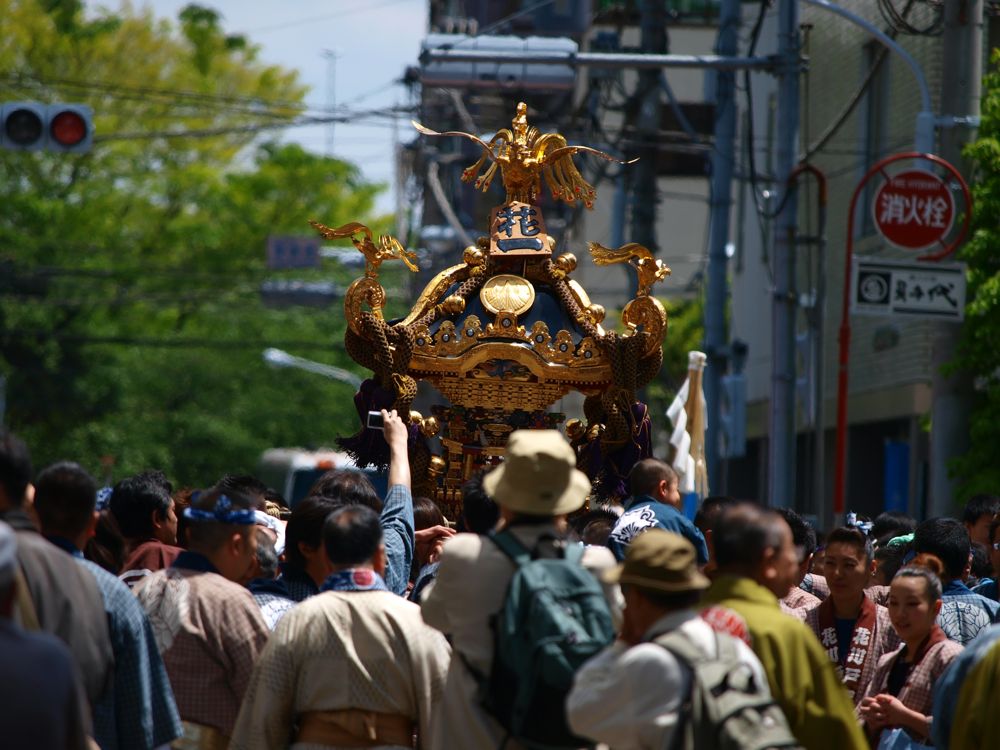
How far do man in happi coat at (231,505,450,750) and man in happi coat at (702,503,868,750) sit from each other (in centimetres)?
122

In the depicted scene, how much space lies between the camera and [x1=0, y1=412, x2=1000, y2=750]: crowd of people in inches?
198

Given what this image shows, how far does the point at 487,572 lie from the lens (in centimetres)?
576

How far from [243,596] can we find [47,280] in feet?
107

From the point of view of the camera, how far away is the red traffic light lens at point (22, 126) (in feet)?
49.4

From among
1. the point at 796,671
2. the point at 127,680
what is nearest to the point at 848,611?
the point at 796,671

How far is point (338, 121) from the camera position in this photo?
21562 millimetres

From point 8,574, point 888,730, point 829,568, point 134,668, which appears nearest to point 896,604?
point 888,730

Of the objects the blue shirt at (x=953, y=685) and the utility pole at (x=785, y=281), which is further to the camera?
the utility pole at (x=785, y=281)

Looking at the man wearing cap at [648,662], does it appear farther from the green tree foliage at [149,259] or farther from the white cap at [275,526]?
the green tree foliage at [149,259]

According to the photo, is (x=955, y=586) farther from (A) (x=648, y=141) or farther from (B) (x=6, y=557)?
(A) (x=648, y=141)

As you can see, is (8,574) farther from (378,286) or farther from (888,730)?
(378,286)

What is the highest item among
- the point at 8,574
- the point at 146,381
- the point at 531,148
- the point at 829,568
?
the point at 531,148

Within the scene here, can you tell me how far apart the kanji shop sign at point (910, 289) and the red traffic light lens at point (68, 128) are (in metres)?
6.74

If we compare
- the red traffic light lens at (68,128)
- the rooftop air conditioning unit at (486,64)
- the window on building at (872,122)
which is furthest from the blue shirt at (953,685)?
the window on building at (872,122)
